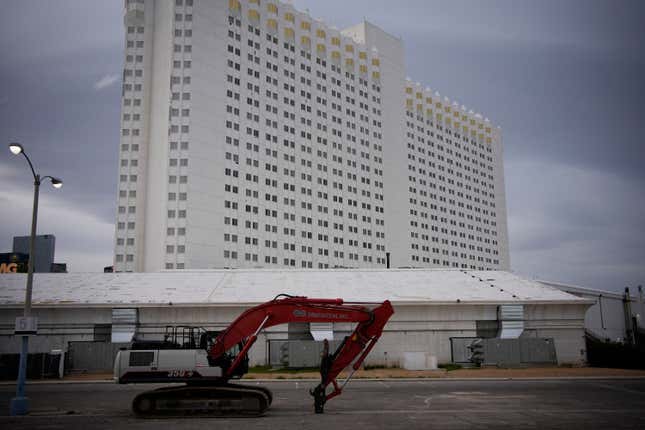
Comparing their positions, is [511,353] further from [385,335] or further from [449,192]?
[449,192]

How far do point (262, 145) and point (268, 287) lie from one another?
79939mm

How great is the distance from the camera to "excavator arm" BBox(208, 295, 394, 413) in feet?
67.8

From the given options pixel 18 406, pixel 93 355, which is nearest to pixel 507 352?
pixel 93 355

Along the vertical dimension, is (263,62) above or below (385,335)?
above

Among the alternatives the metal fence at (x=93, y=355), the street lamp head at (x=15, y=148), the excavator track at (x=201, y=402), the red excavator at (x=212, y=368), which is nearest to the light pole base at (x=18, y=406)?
the red excavator at (x=212, y=368)

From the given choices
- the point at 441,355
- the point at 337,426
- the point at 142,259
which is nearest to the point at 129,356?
the point at 337,426

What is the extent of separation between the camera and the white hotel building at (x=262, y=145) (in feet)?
372

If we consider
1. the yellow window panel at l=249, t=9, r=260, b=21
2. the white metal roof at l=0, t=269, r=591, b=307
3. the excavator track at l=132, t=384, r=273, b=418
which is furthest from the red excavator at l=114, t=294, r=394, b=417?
the yellow window panel at l=249, t=9, r=260, b=21

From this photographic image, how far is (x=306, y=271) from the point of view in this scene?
58.5 m

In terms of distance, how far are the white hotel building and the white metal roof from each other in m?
54.9

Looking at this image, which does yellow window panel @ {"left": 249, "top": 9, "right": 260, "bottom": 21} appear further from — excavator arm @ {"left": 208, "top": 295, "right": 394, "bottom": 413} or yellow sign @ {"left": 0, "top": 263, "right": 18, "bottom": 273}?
excavator arm @ {"left": 208, "top": 295, "right": 394, "bottom": 413}

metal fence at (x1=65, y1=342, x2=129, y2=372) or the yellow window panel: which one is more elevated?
the yellow window panel

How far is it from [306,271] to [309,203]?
246 feet

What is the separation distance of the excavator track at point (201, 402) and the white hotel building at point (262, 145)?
290ft
